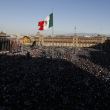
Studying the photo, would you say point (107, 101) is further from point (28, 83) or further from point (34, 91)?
point (28, 83)

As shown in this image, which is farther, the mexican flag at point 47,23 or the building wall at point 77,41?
the building wall at point 77,41

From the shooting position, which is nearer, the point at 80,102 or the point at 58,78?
the point at 80,102

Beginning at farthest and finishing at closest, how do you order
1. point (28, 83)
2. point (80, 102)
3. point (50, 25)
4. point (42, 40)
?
point (42, 40) → point (50, 25) → point (28, 83) → point (80, 102)

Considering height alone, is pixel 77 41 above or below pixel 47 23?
below

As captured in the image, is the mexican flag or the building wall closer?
the mexican flag

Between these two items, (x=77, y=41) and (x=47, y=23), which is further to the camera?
(x=77, y=41)

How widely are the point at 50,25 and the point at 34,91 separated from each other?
20.2m

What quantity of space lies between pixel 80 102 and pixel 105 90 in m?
4.35

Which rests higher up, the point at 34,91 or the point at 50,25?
the point at 50,25

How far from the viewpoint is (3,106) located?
9.66 meters

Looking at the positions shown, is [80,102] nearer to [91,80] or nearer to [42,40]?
[91,80]

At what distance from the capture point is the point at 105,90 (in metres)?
13.4

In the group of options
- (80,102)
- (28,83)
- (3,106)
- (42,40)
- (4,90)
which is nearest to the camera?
(3,106)

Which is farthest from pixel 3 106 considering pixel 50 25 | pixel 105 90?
pixel 50 25
